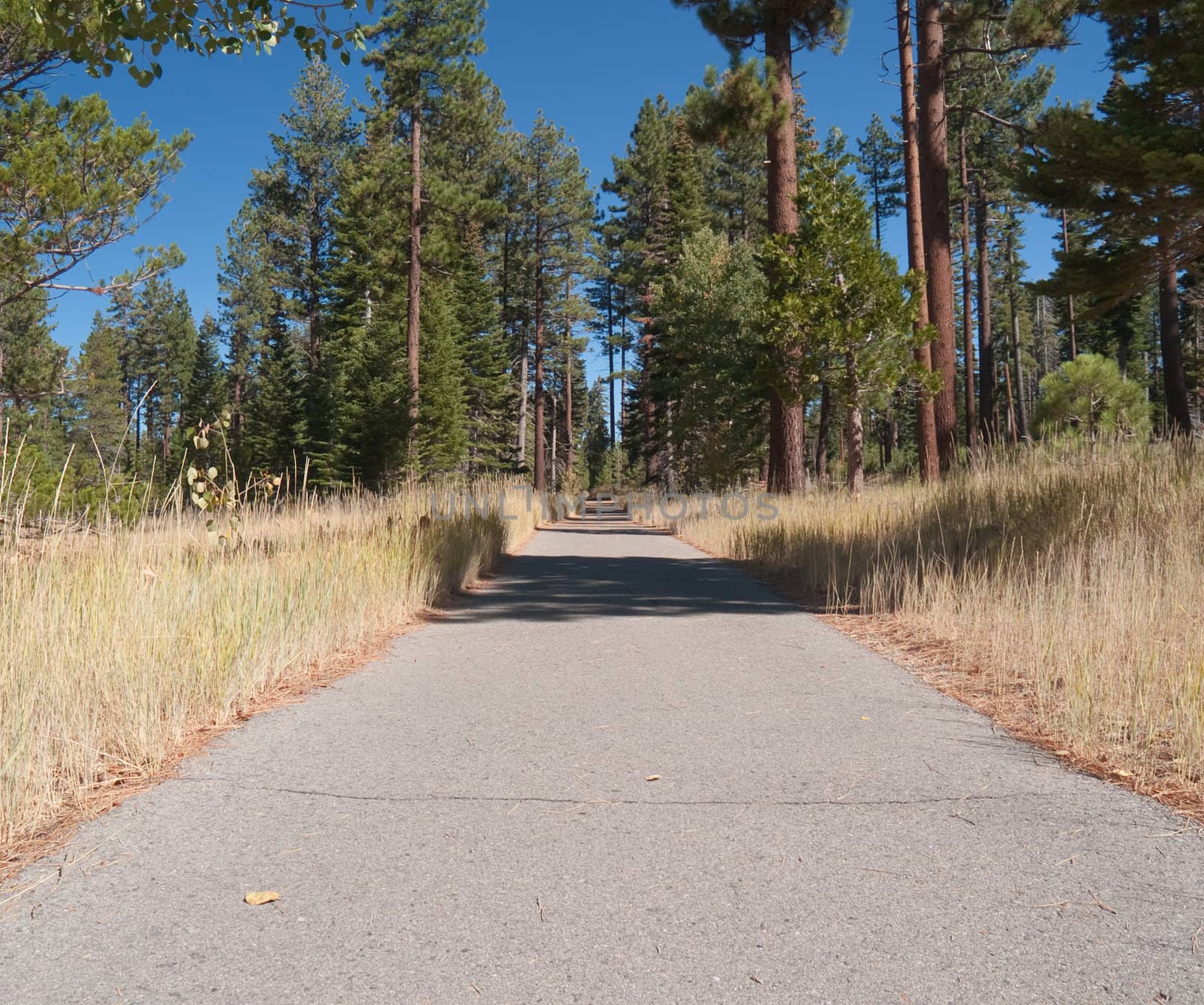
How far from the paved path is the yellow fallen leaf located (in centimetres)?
4

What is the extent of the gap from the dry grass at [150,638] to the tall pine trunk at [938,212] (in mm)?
12526

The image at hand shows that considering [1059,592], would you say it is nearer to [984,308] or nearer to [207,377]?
[984,308]

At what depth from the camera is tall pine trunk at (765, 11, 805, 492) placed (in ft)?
53.1

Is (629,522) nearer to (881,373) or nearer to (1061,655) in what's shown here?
(881,373)

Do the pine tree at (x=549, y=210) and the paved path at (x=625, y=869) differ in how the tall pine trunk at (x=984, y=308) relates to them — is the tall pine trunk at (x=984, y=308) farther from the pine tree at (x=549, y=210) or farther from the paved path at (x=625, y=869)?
the paved path at (x=625, y=869)

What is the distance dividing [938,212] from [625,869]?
16304mm

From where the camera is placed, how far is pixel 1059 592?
5.38 metres

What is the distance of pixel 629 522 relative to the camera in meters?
29.5

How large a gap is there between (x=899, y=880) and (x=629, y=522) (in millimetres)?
27144

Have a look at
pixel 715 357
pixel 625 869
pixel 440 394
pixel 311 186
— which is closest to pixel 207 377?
pixel 311 186

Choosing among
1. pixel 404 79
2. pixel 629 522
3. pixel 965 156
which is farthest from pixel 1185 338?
pixel 404 79

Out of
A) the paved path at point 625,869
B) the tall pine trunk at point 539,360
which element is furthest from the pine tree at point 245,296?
the paved path at point 625,869

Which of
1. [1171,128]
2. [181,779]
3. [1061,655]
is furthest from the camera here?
[1171,128]

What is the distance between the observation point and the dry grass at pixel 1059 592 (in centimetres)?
365
